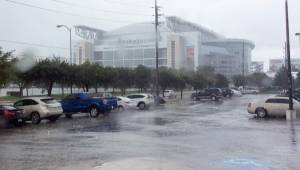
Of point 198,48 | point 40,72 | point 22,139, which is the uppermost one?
point 198,48

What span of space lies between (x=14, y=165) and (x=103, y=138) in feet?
18.7

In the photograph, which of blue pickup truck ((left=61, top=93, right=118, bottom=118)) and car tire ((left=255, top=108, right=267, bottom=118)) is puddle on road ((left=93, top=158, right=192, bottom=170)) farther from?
blue pickup truck ((left=61, top=93, right=118, bottom=118))

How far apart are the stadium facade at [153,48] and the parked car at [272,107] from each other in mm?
93542

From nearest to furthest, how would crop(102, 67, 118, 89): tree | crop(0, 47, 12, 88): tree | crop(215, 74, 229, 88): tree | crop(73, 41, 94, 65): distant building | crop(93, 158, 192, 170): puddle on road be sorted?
crop(93, 158, 192, 170): puddle on road
crop(0, 47, 12, 88): tree
crop(102, 67, 118, 89): tree
crop(73, 41, 94, 65): distant building
crop(215, 74, 229, 88): tree

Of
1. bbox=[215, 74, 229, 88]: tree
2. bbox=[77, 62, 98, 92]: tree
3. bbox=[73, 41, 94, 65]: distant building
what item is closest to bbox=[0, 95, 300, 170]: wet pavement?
bbox=[77, 62, 98, 92]: tree

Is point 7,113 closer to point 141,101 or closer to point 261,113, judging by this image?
point 261,113

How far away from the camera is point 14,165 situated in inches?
419

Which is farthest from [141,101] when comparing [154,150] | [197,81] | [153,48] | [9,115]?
[153,48]

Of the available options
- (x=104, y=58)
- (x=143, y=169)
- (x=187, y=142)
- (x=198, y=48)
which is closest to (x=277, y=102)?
(x=187, y=142)

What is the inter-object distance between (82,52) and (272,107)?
85.0 meters

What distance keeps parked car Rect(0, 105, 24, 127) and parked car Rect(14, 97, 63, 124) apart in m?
1.27

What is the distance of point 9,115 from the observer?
22.7m

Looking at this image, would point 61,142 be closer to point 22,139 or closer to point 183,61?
point 22,139

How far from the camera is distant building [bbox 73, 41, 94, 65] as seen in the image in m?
98.9
